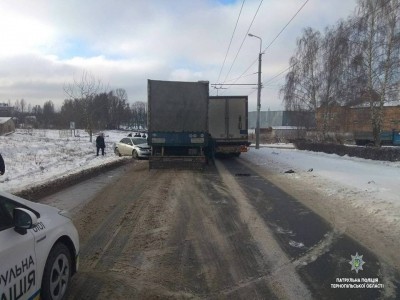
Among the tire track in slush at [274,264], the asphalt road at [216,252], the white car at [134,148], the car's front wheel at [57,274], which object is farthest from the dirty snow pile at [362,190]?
the white car at [134,148]

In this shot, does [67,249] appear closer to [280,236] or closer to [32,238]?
[32,238]

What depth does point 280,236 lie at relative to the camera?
6.53 metres

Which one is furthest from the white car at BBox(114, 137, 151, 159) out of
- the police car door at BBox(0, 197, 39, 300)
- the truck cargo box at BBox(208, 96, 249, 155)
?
the police car door at BBox(0, 197, 39, 300)

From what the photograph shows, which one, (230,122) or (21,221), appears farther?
(230,122)

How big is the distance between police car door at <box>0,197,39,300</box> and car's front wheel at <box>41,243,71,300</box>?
185 mm

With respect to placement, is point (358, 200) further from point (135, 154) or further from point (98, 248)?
point (135, 154)

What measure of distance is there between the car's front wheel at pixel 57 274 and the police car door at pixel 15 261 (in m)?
0.19

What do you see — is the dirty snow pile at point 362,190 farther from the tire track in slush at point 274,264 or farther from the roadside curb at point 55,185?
the roadside curb at point 55,185

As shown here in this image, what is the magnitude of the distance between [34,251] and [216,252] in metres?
2.77

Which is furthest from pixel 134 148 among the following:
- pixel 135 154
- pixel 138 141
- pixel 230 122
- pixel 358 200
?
pixel 358 200

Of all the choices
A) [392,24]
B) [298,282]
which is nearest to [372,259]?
[298,282]

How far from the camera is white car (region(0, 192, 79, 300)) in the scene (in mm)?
3172

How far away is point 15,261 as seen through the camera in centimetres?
322

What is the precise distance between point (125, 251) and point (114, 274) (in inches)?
36.1
